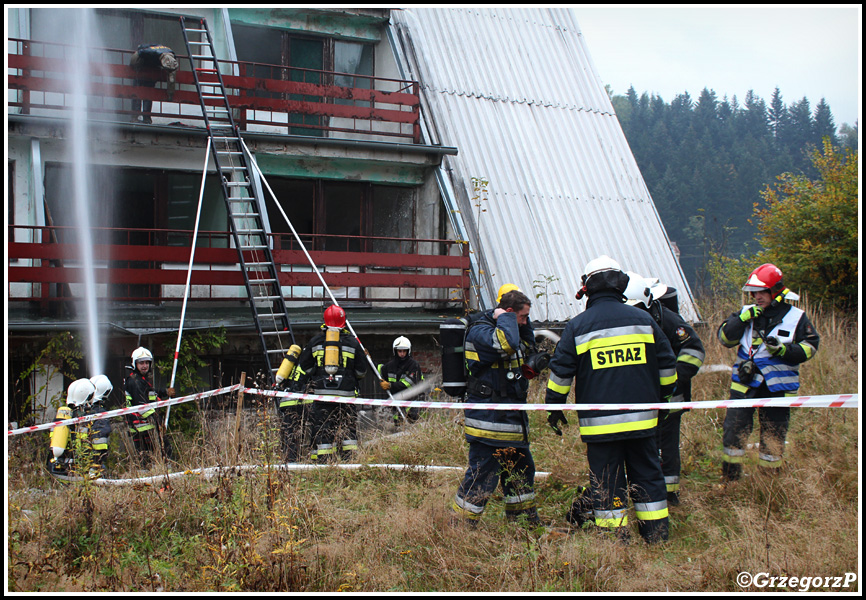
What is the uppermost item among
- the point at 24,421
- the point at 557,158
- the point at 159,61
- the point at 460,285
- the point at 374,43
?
the point at 374,43

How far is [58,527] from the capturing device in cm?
476

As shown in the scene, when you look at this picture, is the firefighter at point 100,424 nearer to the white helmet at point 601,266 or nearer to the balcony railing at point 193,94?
the balcony railing at point 193,94

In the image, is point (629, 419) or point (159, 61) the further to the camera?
point (159, 61)

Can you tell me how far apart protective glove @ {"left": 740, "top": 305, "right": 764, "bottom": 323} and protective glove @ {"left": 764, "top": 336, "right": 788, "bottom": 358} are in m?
0.27

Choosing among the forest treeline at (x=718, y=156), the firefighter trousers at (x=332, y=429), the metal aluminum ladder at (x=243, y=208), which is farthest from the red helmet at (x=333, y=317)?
the forest treeline at (x=718, y=156)

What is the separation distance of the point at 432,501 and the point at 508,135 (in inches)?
334

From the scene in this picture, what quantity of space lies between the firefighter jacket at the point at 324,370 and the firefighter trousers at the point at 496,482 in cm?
287

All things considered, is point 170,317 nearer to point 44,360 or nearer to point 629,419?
point 44,360

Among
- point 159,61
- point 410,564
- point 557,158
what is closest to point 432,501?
point 410,564

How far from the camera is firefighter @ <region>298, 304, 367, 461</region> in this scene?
7383 mm

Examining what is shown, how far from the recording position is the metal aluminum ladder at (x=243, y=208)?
899cm

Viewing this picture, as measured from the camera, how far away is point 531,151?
12.5 meters

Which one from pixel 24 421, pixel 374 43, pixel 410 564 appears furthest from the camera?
pixel 374 43

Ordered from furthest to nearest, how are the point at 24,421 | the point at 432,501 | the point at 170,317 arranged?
1. the point at 170,317
2. the point at 24,421
3. the point at 432,501
